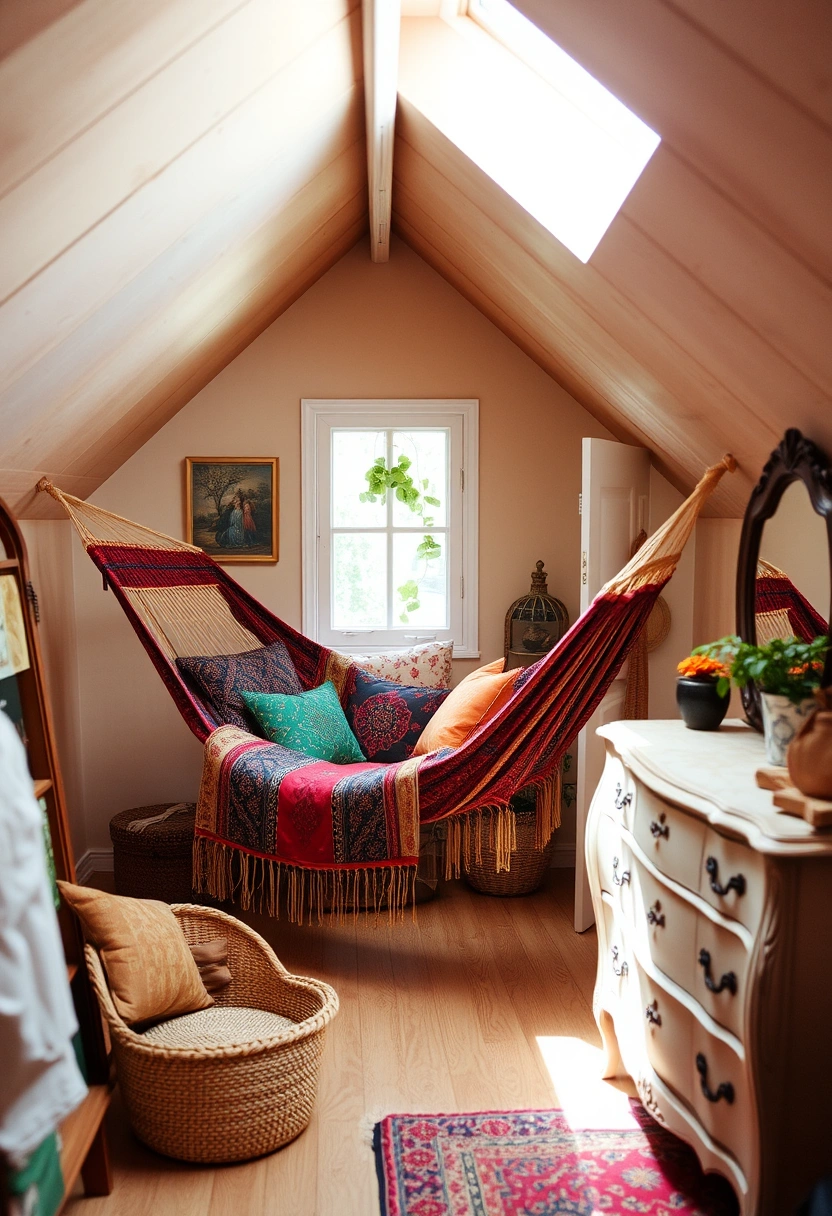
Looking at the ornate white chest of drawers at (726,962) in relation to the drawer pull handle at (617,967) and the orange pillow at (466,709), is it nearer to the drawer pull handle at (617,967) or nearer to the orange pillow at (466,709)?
the drawer pull handle at (617,967)

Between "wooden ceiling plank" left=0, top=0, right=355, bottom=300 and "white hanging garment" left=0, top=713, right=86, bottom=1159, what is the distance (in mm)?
931

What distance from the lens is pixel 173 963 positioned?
2.21 metres

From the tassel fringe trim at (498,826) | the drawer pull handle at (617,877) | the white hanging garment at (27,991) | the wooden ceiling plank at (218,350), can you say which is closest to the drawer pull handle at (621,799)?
the drawer pull handle at (617,877)

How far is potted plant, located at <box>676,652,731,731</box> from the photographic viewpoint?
2.23 m

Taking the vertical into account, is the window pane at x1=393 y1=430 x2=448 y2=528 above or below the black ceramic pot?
above

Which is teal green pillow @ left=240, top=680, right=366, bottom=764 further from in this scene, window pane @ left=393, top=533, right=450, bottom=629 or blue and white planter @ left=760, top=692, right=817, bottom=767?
blue and white planter @ left=760, top=692, right=817, bottom=767

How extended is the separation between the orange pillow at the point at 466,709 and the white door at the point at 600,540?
304 millimetres

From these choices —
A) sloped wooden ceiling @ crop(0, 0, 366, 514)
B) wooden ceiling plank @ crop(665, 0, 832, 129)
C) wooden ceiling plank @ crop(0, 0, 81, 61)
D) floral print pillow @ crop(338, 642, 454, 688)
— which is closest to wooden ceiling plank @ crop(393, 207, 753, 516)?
sloped wooden ceiling @ crop(0, 0, 366, 514)

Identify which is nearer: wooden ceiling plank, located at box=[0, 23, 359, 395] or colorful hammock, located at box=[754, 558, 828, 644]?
wooden ceiling plank, located at box=[0, 23, 359, 395]

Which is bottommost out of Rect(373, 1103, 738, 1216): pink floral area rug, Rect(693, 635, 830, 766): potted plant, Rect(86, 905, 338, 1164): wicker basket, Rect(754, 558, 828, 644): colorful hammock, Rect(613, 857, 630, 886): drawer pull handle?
Rect(373, 1103, 738, 1216): pink floral area rug

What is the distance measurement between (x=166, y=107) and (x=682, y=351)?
1173 mm

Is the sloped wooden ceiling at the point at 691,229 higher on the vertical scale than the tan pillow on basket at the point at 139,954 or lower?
higher

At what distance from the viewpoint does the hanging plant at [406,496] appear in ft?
12.5

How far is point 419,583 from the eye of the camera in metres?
3.91
